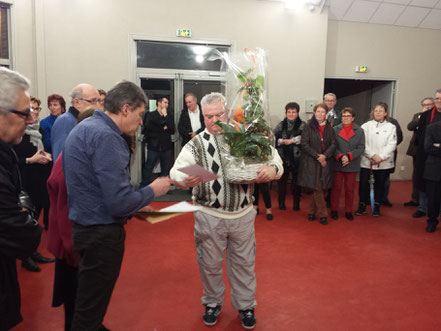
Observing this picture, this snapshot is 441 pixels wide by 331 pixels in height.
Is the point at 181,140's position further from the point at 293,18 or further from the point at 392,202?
the point at 392,202

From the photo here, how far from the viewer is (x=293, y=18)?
6.16 m

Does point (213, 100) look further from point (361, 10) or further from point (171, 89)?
point (361, 10)

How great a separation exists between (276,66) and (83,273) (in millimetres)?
5550

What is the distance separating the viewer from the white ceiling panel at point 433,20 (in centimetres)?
662

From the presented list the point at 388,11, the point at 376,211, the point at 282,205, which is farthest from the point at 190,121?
the point at 388,11

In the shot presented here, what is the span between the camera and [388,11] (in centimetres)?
A: 647

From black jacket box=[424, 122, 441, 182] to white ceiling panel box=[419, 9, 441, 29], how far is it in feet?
13.8

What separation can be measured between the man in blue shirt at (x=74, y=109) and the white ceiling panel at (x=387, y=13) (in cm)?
610

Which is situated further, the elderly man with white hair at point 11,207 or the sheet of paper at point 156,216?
the sheet of paper at point 156,216

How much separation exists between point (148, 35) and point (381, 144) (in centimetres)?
406

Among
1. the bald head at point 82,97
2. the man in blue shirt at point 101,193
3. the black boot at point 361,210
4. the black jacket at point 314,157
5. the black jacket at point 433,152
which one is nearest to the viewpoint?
the man in blue shirt at point 101,193

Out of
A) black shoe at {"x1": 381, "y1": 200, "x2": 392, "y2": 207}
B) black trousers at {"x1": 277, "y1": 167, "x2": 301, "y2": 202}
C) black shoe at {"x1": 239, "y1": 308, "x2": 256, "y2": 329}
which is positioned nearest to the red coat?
black shoe at {"x1": 239, "y1": 308, "x2": 256, "y2": 329}

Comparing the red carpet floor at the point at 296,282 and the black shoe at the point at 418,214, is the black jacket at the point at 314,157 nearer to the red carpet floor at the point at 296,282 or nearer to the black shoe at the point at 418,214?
the red carpet floor at the point at 296,282

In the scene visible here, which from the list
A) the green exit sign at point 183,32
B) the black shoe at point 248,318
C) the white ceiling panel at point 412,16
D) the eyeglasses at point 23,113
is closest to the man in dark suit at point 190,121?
the green exit sign at point 183,32
